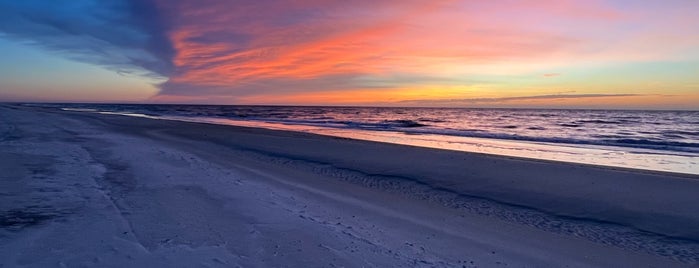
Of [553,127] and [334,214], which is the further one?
[553,127]

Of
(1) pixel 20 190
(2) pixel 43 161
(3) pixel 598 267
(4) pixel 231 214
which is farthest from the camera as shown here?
(2) pixel 43 161

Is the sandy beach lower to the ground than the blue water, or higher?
higher

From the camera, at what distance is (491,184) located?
11.9 metres

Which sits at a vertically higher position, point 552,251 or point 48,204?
point 48,204

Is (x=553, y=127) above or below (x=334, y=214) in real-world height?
below

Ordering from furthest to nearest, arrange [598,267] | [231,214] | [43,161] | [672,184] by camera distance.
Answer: [43,161] → [672,184] → [231,214] → [598,267]

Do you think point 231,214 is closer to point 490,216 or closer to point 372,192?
point 372,192

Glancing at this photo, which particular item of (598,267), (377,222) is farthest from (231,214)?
(598,267)

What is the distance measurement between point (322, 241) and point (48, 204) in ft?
16.7

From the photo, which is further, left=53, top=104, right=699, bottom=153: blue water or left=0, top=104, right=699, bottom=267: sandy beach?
left=53, top=104, right=699, bottom=153: blue water

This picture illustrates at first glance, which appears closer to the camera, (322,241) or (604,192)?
(322,241)

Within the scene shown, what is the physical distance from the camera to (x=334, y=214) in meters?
8.15

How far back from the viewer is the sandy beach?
18.9ft

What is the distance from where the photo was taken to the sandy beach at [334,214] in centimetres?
575
